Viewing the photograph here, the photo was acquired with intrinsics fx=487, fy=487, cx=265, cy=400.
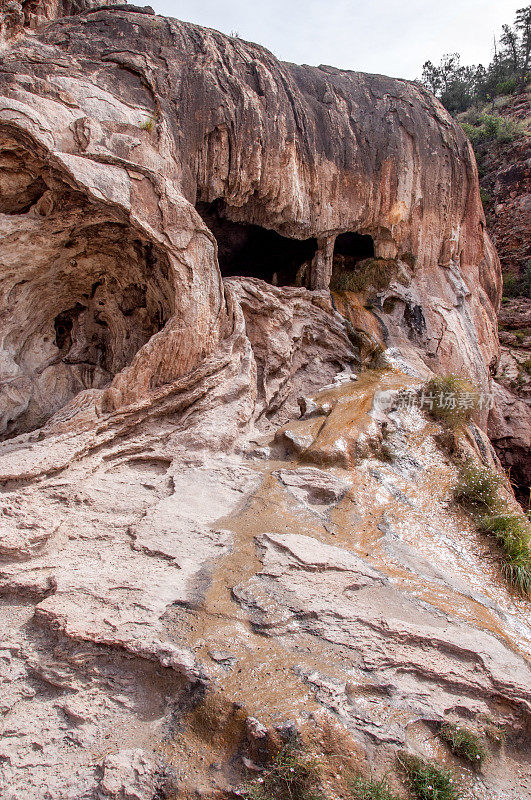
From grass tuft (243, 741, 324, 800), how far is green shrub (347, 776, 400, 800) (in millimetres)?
170

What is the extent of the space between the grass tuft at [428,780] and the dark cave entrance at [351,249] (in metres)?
10.4

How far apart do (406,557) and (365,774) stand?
2.13m

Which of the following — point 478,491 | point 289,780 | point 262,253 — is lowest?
point 289,780

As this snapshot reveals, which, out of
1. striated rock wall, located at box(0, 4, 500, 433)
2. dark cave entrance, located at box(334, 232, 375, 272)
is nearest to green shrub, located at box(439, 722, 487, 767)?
striated rock wall, located at box(0, 4, 500, 433)

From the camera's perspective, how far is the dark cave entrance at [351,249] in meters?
11.8

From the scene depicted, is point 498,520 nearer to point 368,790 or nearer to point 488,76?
point 368,790

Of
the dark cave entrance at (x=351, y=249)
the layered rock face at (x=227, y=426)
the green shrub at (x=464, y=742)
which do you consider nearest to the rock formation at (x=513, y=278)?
the layered rock face at (x=227, y=426)

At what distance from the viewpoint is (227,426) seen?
6.42m

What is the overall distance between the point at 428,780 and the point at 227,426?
14.4 ft

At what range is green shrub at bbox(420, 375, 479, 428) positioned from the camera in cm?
659

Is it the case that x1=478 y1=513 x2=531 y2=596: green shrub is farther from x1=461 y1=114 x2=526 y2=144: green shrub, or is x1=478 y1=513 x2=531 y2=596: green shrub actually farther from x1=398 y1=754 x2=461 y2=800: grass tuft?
x1=461 y1=114 x2=526 y2=144: green shrub

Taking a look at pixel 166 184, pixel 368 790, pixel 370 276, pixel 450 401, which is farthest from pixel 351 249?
pixel 368 790

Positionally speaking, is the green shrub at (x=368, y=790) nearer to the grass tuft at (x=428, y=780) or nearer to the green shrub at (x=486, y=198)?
the grass tuft at (x=428, y=780)

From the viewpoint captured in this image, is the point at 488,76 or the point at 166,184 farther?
the point at 488,76
